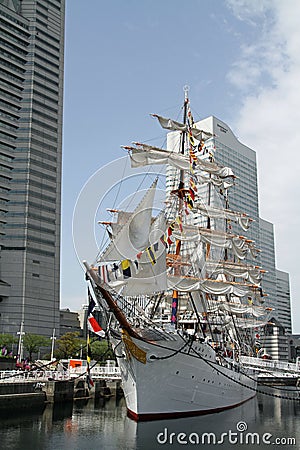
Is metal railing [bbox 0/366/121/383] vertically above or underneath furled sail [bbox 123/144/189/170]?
underneath

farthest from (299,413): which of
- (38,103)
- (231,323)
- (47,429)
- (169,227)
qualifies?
(38,103)

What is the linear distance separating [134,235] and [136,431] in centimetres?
1198

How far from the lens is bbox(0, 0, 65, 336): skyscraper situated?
101m

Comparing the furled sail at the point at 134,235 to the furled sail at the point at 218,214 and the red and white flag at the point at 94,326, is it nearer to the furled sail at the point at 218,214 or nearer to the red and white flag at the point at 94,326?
the red and white flag at the point at 94,326

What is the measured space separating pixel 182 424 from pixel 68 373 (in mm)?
22364

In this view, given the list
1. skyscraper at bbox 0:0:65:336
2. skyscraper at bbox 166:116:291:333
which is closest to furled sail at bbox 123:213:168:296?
skyscraper at bbox 0:0:65:336

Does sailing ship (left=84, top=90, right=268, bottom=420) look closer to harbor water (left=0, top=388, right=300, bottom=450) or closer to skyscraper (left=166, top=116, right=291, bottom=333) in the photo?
harbor water (left=0, top=388, right=300, bottom=450)

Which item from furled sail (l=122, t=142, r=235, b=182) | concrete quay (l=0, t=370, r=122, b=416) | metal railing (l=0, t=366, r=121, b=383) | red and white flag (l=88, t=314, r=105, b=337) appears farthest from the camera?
furled sail (l=122, t=142, r=235, b=182)

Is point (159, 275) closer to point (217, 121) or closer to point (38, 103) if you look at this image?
point (38, 103)

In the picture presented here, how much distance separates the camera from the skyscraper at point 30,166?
330 ft

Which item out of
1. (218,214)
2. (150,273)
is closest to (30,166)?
(218,214)

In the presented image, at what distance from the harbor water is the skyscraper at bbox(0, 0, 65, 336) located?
196 ft

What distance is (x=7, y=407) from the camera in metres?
37.5

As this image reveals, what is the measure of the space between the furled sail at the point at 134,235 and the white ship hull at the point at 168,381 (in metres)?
5.76
